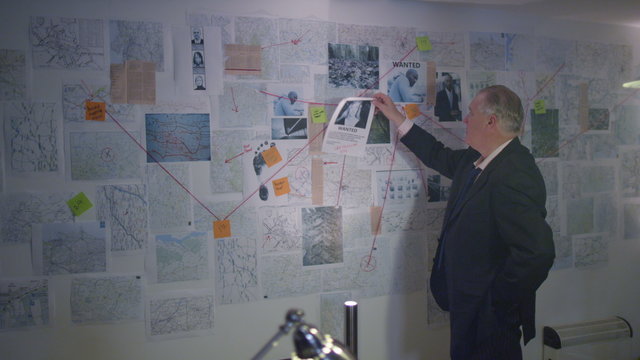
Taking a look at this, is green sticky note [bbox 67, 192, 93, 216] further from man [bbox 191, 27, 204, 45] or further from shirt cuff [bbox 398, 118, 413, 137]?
shirt cuff [bbox 398, 118, 413, 137]

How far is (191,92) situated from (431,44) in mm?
1193

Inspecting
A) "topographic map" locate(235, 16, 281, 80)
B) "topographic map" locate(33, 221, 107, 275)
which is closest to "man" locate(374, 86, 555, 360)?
"topographic map" locate(235, 16, 281, 80)

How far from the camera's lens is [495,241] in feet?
5.51

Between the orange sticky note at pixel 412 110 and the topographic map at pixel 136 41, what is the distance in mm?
1148

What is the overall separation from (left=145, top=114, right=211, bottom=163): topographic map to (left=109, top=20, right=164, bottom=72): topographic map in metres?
0.22

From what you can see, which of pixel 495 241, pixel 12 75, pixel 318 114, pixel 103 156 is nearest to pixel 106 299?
pixel 103 156

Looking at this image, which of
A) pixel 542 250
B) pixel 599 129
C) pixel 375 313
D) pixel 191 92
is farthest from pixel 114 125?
pixel 599 129

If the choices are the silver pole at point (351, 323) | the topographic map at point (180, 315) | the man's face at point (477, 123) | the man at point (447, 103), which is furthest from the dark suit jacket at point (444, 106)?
the topographic map at point (180, 315)

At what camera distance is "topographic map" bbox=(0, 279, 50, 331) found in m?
1.65

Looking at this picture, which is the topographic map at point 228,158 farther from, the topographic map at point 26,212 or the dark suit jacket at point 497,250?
the dark suit jacket at point 497,250

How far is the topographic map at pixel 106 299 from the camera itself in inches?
67.4

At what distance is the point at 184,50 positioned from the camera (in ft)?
5.87

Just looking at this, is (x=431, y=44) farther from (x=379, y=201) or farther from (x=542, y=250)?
(x=542, y=250)

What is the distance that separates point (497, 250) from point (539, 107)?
1.04 metres
